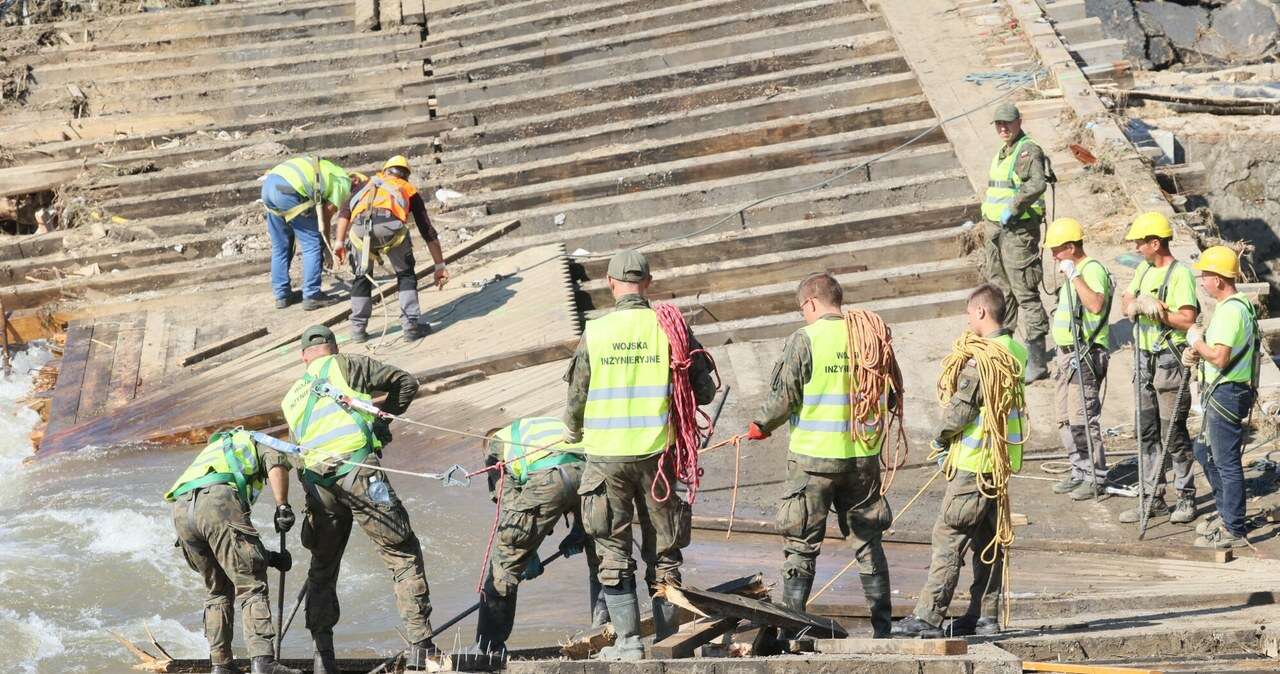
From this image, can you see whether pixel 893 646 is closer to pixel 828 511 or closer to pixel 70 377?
pixel 828 511

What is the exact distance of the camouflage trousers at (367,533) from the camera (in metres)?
7.62

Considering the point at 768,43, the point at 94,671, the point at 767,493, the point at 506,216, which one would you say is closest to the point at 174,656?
the point at 94,671

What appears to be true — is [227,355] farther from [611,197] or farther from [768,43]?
[768,43]

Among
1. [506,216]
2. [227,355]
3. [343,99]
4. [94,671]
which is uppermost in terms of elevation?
[343,99]

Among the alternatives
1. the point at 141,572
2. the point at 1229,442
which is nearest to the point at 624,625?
the point at 1229,442

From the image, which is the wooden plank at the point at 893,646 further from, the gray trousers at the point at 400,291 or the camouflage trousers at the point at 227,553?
the gray trousers at the point at 400,291

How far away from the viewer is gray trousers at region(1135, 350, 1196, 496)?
9180mm

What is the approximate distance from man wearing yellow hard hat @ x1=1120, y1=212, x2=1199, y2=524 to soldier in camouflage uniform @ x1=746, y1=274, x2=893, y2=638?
263 cm

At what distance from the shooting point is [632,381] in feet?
23.0

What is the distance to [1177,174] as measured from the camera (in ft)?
45.1

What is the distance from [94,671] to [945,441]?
195 inches

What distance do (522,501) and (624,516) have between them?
0.65 m

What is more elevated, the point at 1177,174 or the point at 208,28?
the point at 208,28

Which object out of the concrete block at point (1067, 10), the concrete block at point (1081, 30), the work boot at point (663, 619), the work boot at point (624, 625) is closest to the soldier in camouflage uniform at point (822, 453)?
the work boot at point (663, 619)
